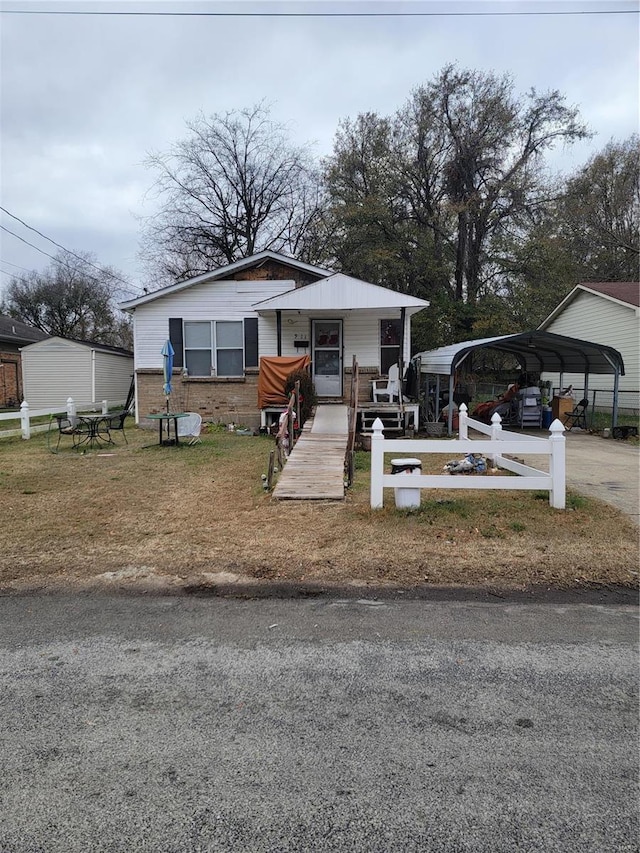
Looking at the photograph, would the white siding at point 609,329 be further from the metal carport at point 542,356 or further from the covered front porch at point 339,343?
the covered front porch at point 339,343

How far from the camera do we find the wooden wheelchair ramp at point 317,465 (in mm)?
6625

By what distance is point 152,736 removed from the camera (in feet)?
7.47

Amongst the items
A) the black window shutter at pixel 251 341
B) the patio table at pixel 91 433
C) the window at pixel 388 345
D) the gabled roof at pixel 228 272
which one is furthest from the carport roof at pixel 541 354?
the patio table at pixel 91 433

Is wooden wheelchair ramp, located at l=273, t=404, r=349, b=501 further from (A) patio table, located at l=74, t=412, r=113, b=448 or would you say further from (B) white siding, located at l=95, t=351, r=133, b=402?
(B) white siding, located at l=95, t=351, r=133, b=402

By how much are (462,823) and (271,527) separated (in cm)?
382

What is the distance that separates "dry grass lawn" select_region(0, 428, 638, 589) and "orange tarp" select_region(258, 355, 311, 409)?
586 centimetres

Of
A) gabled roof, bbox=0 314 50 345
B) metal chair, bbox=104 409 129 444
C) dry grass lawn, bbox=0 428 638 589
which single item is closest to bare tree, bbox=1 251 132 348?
gabled roof, bbox=0 314 50 345

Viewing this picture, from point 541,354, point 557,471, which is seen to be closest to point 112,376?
point 541,354

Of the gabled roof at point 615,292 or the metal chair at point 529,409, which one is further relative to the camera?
the gabled roof at point 615,292

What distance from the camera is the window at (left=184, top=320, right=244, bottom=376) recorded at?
594 inches

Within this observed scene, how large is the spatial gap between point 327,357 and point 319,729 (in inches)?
520

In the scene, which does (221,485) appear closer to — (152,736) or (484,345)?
(152,736)

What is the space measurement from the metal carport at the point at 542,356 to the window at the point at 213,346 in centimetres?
578

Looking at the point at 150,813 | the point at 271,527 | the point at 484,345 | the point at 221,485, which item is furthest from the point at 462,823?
the point at 484,345
